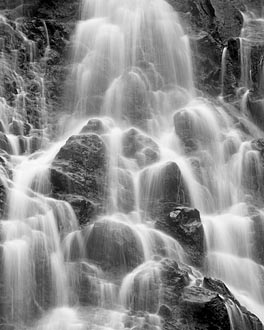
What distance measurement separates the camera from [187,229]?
57.2ft

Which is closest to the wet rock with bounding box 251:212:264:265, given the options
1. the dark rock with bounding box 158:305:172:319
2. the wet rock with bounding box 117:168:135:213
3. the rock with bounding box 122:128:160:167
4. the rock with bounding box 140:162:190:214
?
the rock with bounding box 140:162:190:214

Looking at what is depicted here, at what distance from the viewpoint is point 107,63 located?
27.2 m

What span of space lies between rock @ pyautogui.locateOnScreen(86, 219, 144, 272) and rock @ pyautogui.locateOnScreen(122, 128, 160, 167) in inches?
203

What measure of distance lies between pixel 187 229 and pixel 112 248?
2.85 meters

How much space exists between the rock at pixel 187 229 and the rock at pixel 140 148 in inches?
136

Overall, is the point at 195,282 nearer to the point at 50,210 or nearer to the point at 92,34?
the point at 50,210

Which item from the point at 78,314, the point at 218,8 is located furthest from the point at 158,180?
the point at 218,8

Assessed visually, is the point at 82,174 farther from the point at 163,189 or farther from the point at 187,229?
the point at 187,229

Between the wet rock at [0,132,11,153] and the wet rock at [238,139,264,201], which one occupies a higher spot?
the wet rock at [0,132,11,153]

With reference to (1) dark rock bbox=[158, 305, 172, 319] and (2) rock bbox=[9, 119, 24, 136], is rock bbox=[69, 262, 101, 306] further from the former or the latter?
(2) rock bbox=[9, 119, 24, 136]

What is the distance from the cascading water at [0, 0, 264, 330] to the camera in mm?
14562

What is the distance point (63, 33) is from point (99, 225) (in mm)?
15218

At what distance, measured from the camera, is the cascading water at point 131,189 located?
14.6 metres

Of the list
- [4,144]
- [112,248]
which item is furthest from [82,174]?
[112,248]
